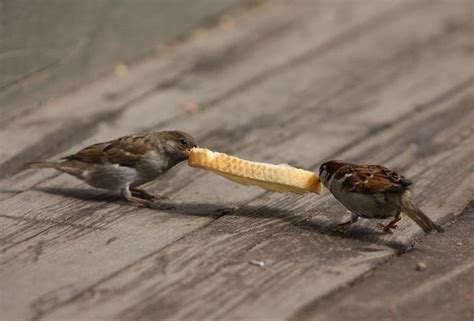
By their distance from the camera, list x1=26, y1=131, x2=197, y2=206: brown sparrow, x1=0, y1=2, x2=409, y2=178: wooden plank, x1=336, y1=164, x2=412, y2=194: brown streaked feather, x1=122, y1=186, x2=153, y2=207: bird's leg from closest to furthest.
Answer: x1=336, y1=164, x2=412, y2=194: brown streaked feather < x1=122, y1=186, x2=153, y2=207: bird's leg < x1=26, y1=131, x2=197, y2=206: brown sparrow < x1=0, y1=2, x2=409, y2=178: wooden plank

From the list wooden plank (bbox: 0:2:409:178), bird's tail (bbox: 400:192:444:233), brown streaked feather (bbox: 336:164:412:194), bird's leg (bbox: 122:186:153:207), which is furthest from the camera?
wooden plank (bbox: 0:2:409:178)

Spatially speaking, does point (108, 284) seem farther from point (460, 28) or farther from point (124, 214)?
point (460, 28)

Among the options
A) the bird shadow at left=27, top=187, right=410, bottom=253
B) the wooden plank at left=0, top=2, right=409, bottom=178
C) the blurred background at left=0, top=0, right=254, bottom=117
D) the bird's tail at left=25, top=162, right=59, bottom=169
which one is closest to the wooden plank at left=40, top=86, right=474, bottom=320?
the bird shadow at left=27, top=187, right=410, bottom=253

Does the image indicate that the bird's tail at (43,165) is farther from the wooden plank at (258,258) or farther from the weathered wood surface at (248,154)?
the wooden plank at (258,258)

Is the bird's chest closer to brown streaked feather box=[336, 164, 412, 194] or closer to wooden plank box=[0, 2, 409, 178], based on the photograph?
wooden plank box=[0, 2, 409, 178]

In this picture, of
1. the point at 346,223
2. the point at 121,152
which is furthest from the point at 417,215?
the point at 121,152

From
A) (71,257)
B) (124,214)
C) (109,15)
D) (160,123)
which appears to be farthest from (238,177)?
(109,15)
